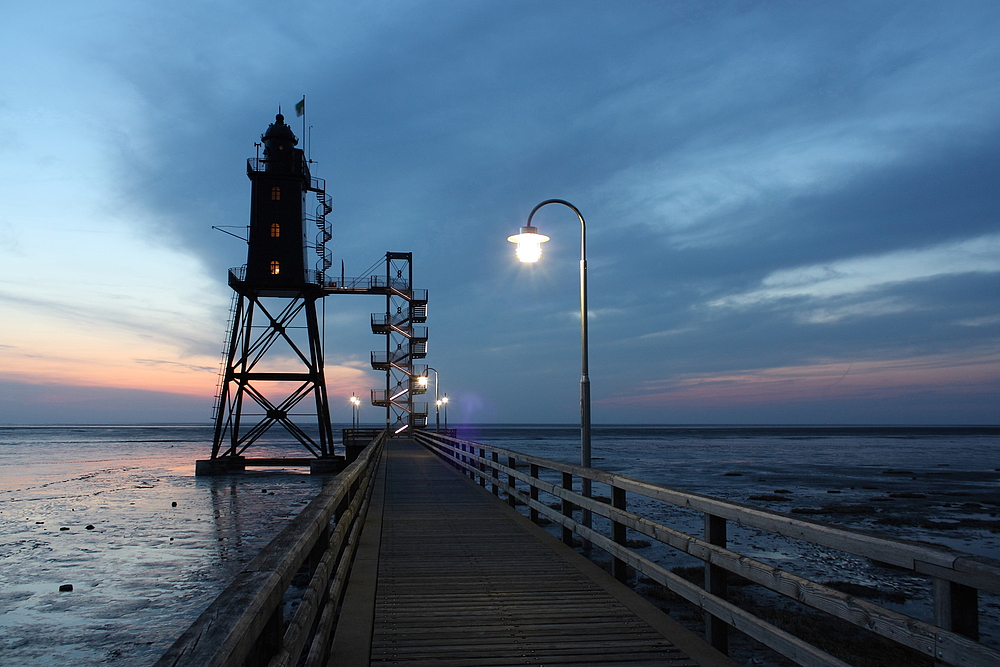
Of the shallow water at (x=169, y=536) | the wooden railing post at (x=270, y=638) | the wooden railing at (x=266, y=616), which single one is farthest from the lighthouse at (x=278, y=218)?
the wooden railing post at (x=270, y=638)

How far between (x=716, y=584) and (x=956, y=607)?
213 cm

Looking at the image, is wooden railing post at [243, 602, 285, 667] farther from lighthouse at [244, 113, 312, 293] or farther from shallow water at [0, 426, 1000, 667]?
lighthouse at [244, 113, 312, 293]

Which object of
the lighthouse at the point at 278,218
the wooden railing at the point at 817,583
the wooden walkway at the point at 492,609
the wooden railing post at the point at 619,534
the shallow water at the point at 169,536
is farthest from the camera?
the lighthouse at the point at 278,218

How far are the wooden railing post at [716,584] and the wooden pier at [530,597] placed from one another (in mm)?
13

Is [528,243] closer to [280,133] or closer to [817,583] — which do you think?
[817,583]

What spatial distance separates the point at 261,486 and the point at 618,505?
28240 mm

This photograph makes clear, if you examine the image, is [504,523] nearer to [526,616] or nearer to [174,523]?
[526,616]

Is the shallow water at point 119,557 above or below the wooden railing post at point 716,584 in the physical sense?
below

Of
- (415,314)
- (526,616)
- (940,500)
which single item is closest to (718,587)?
(526,616)

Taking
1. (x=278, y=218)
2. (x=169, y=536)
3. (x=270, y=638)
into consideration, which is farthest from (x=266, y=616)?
(x=278, y=218)

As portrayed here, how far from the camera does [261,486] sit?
31.3 m

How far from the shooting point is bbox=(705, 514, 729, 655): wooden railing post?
15.1 ft

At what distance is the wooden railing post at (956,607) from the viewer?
2559 millimetres

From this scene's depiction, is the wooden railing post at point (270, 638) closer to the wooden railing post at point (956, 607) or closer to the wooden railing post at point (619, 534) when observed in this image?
the wooden railing post at point (956, 607)
